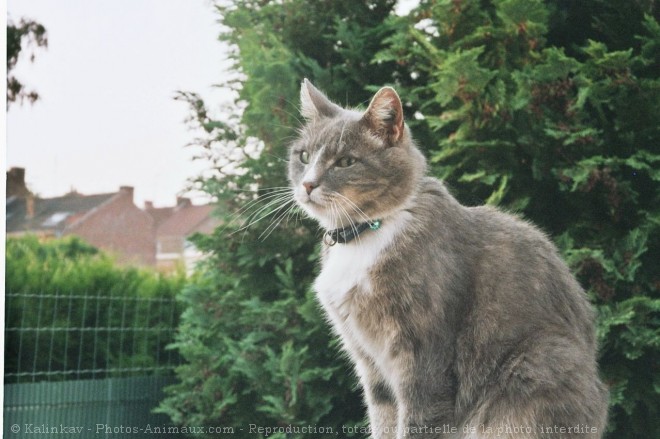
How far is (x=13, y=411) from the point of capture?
3469 mm

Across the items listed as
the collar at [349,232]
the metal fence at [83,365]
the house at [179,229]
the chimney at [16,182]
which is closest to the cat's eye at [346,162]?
the collar at [349,232]

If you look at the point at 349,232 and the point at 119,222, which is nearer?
the point at 349,232

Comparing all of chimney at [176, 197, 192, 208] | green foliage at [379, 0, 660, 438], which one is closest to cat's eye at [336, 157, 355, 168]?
green foliage at [379, 0, 660, 438]

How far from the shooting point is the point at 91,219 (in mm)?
3984

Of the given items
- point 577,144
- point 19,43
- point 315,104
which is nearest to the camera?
point 315,104

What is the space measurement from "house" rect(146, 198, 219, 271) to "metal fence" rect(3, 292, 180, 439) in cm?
27

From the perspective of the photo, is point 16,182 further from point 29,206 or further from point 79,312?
point 79,312

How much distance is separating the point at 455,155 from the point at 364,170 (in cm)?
79

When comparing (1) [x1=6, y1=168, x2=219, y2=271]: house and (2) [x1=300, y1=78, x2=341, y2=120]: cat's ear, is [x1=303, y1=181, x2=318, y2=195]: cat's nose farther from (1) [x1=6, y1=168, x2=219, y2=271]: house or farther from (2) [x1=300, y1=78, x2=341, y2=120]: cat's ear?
(1) [x1=6, y1=168, x2=219, y2=271]: house

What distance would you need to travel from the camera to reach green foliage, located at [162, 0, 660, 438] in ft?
7.64

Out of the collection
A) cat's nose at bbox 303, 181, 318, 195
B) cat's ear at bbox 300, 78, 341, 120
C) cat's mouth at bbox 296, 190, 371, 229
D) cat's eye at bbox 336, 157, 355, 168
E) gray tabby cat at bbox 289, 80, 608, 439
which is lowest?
gray tabby cat at bbox 289, 80, 608, 439

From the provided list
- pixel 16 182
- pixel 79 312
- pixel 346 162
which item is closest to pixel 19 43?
pixel 16 182

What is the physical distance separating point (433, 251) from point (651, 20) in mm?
1084

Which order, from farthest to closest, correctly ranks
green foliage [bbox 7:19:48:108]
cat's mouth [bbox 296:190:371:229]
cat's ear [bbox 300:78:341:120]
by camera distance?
green foliage [bbox 7:19:48:108], cat's ear [bbox 300:78:341:120], cat's mouth [bbox 296:190:371:229]
